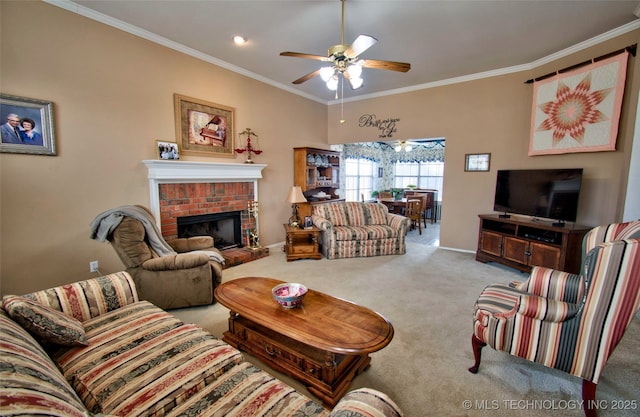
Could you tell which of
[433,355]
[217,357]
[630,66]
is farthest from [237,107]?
[630,66]

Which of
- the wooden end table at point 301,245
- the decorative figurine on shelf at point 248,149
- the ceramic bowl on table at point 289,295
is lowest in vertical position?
the wooden end table at point 301,245

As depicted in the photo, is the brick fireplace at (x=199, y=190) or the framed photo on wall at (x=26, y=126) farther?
the brick fireplace at (x=199, y=190)

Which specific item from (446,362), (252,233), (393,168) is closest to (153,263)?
(252,233)

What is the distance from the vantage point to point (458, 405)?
1.59 metres

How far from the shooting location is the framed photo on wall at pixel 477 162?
4.39m

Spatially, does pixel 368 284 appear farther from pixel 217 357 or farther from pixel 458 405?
pixel 217 357

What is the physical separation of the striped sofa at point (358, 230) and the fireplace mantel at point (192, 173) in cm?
137

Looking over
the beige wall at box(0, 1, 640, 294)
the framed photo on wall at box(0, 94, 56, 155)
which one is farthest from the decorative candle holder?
the framed photo on wall at box(0, 94, 56, 155)

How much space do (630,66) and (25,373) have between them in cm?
523

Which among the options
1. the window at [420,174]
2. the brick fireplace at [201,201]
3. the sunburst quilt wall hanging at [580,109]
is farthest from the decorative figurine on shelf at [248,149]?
the window at [420,174]

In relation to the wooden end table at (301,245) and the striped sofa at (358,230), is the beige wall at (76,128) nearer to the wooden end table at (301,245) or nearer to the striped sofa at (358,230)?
the wooden end table at (301,245)

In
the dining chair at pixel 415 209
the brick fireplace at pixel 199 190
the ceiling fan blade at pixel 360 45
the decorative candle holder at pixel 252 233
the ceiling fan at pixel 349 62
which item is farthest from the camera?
the dining chair at pixel 415 209

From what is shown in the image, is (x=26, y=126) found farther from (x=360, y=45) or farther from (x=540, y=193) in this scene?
(x=540, y=193)

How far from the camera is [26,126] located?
2.49 metres
